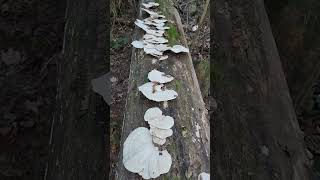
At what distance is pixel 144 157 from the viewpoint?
3.68 ft

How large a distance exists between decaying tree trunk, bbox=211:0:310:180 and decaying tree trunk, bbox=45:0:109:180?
42 cm

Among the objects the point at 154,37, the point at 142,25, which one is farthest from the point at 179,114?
the point at 142,25

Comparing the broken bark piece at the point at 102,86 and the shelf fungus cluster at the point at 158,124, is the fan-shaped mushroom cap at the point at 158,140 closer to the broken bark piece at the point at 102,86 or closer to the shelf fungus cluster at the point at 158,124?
the shelf fungus cluster at the point at 158,124

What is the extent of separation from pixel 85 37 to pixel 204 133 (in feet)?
1.97

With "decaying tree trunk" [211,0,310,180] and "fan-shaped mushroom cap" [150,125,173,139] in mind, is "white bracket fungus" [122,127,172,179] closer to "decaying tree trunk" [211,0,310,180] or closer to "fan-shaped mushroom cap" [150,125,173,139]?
"fan-shaped mushroom cap" [150,125,173,139]

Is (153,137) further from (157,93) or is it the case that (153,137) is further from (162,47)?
(162,47)

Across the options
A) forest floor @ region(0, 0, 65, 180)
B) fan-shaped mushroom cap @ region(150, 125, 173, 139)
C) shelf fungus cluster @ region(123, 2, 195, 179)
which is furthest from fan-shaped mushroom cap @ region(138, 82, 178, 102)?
forest floor @ region(0, 0, 65, 180)

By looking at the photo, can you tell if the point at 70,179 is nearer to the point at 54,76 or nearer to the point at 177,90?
the point at 54,76

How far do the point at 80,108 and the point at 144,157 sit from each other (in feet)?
0.98

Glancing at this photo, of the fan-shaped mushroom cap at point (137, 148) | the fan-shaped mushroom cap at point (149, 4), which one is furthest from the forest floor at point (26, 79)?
the fan-shaped mushroom cap at point (149, 4)

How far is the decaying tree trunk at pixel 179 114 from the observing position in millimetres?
1182

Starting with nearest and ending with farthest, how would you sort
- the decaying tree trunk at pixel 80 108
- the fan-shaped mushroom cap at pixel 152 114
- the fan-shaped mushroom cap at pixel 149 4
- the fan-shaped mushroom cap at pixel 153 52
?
the decaying tree trunk at pixel 80 108
the fan-shaped mushroom cap at pixel 152 114
the fan-shaped mushroom cap at pixel 153 52
the fan-shaped mushroom cap at pixel 149 4

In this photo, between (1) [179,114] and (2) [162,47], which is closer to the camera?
(1) [179,114]

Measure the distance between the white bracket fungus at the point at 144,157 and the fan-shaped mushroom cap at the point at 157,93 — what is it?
0.76ft
